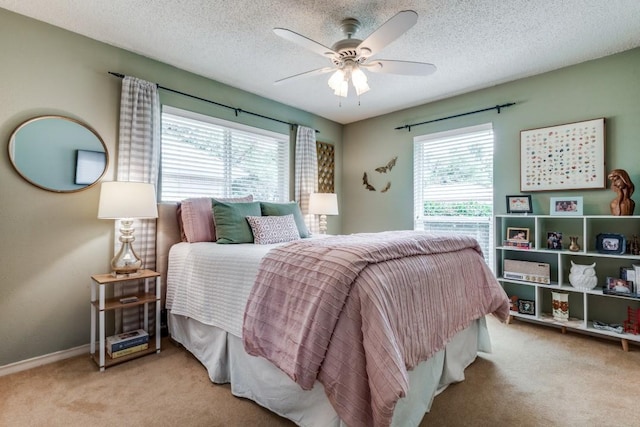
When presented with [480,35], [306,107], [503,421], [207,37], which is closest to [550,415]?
[503,421]

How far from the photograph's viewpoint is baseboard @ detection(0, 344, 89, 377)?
2.16m

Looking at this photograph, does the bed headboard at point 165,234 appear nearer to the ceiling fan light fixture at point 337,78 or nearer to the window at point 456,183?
the ceiling fan light fixture at point 337,78

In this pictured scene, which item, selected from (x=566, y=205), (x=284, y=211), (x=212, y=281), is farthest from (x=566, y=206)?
(x=212, y=281)

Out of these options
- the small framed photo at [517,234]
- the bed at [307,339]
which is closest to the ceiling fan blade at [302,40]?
the bed at [307,339]

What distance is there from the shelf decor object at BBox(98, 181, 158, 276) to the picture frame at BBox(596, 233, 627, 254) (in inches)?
150

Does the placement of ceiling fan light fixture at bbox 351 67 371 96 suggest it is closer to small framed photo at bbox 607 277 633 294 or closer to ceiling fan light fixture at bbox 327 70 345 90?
ceiling fan light fixture at bbox 327 70 345 90

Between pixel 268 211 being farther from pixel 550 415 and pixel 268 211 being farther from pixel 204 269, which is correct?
pixel 550 415

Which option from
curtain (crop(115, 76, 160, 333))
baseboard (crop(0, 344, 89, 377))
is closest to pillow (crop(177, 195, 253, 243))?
curtain (crop(115, 76, 160, 333))

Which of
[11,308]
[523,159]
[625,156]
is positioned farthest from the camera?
[523,159]

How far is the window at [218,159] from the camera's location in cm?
311

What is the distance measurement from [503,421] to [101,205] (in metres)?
2.88

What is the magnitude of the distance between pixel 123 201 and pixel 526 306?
377 cm

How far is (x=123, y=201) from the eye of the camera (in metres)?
2.28

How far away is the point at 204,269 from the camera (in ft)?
7.27
